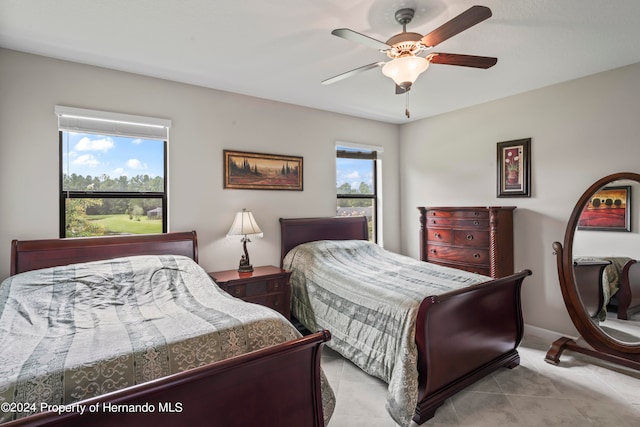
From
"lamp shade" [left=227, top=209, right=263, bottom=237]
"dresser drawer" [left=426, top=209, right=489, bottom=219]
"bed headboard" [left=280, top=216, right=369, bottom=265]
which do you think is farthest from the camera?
"bed headboard" [left=280, top=216, right=369, bottom=265]

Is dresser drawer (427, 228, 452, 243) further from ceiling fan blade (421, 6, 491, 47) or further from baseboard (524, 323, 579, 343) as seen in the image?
ceiling fan blade (421, 6, 491, 47)

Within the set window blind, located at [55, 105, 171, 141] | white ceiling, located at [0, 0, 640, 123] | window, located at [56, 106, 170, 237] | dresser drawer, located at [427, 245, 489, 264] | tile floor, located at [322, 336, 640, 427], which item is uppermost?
white ceiling, located at [0, 0, 640, 123]

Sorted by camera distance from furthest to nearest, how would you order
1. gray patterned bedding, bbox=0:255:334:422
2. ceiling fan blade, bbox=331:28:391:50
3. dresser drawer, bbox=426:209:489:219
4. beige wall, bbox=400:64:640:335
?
dresser drawer, bbox=426:209:489:219, beige wall, bbox=400:64:640:335, ceiling fan blade, bbox=331:28:391:50, gray patterned bedding, bbox=0:255:334:422

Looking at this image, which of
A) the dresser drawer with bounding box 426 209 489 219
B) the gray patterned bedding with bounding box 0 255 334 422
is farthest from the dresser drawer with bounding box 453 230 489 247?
the gray patterned bedding with bounding box 0 255 334 422

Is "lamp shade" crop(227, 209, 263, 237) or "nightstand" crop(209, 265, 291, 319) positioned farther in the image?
"lamp shade" crop(227, 209, 263, 237)

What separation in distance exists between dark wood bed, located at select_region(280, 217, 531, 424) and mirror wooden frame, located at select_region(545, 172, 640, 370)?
1.90ft

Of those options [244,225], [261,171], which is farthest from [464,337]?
[261,171]

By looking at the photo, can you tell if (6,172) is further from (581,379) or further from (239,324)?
(581,379)

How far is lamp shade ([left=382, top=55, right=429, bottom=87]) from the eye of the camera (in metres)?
1.91

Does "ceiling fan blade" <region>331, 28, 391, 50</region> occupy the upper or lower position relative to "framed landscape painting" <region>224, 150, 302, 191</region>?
upper

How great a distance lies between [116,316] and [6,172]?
1644 millimetres

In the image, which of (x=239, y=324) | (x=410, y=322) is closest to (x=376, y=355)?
(x=410, y=322)

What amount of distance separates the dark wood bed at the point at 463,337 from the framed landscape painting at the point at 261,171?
2.31 metres

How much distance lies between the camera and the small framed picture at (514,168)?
3506mm
